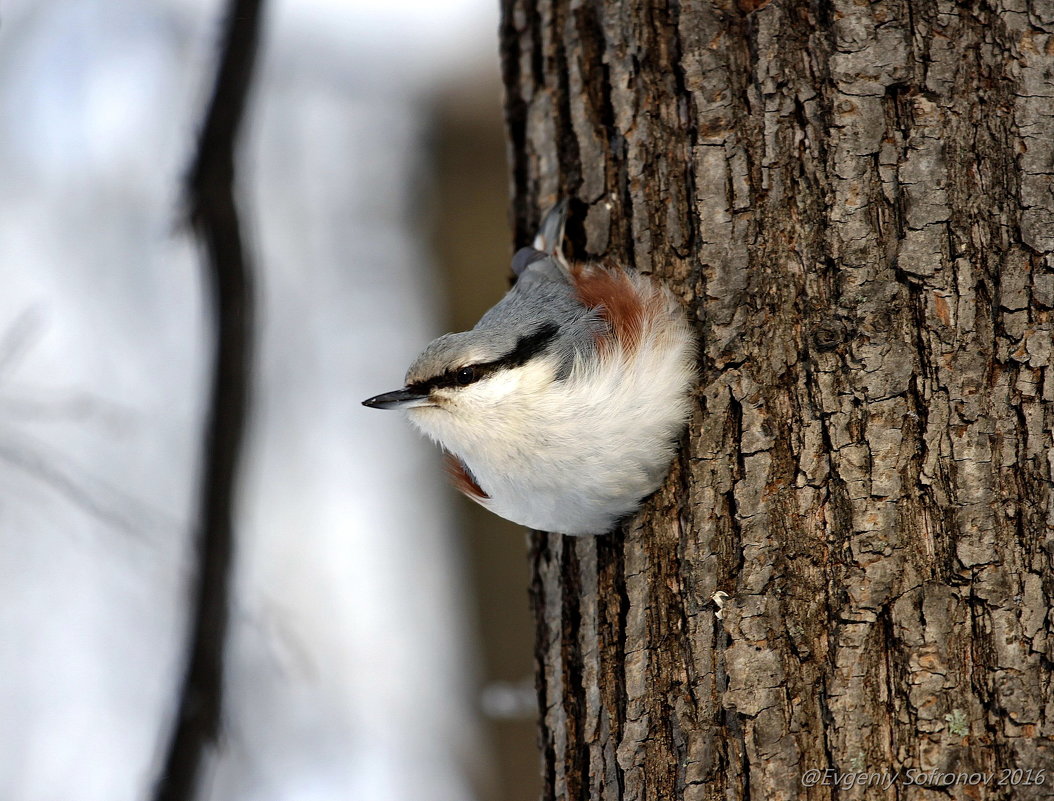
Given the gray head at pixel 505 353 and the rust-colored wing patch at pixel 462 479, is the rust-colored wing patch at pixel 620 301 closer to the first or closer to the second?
the gray head at pixel 505 353

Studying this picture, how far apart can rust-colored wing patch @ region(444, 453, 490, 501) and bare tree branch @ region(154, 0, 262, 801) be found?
57 cm

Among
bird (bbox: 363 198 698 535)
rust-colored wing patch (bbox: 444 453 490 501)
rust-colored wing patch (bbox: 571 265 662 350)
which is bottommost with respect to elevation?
rust-colored wing patch (bbox: 444 453 490 501)

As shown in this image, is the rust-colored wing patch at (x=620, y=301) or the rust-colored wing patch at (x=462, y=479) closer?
the rust-colored wing patch at (x=620, y=301)

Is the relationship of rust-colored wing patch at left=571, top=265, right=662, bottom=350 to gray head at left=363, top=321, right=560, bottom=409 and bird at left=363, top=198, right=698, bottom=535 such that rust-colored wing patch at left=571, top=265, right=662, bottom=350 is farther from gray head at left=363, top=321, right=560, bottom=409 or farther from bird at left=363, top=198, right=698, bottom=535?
gray head at left=363, top=321, right=560, bottom=409

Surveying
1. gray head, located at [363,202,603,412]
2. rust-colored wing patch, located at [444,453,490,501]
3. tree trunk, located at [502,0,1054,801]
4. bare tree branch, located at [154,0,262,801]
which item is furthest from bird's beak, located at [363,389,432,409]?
tree trunk, located at [502,0,1054,801]

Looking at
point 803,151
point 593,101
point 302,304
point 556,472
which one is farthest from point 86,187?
point 803,151

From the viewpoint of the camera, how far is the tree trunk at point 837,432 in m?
1.54

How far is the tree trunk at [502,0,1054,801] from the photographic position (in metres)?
1.54

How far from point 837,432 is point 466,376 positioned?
0.86 metres

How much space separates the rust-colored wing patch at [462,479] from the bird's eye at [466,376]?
0.22m

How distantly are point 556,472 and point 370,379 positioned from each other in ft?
10.1

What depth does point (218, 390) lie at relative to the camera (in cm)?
186

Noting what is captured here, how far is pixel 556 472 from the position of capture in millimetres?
1984

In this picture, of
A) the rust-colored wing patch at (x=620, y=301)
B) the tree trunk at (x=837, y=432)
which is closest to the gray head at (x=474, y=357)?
the rust-colored wing patch at (x=620, y=301)
